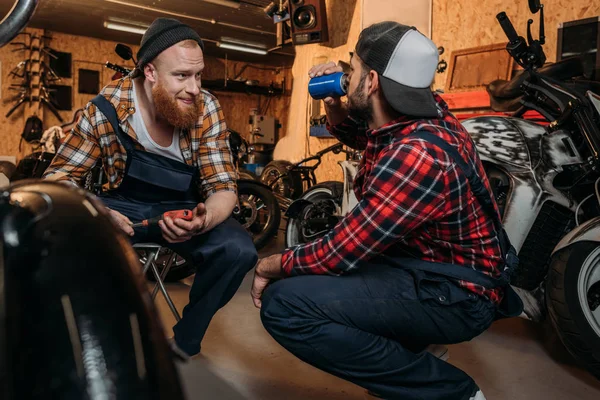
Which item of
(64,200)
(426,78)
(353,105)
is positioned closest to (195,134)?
(353,105)

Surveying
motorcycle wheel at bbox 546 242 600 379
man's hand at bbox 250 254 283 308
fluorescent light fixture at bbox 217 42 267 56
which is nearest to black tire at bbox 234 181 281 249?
motorcycle wheel at bbox 546 242 600 379

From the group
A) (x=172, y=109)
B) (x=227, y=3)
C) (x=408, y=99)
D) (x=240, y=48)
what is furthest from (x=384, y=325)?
(x=240, y=48)

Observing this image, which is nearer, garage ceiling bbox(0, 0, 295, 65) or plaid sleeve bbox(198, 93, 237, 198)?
plaid sleeve bbox(198, 93, 237, 198)

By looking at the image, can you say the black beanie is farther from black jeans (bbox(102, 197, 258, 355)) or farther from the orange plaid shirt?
black jeans (bbox(102, 197, 258, 355))

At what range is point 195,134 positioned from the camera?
196 cm

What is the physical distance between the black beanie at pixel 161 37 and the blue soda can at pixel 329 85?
1.89ft

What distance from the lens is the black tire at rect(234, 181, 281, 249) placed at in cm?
399

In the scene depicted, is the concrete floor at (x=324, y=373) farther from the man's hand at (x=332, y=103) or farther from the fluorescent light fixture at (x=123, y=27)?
Result: the fluorescent light fixture at (x=123, y=27)

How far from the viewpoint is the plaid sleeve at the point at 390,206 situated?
1.19 metres

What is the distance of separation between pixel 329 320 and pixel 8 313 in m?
1.05

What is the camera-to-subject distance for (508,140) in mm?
2146

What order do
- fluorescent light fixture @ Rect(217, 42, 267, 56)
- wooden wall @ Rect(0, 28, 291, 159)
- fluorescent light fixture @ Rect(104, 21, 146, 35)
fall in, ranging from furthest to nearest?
fluorescent light fixture @ Rect(217, 42, 267, 56)
wooden wall @ Rect(0, 28, 291, 159)
fluorescent light fixture @ Rect(104, 21, 146, 35)

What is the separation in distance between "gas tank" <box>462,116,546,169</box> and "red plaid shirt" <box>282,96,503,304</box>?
2.66 ft

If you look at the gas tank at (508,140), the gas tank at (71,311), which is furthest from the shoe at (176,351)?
the gas tank at (508,140)
